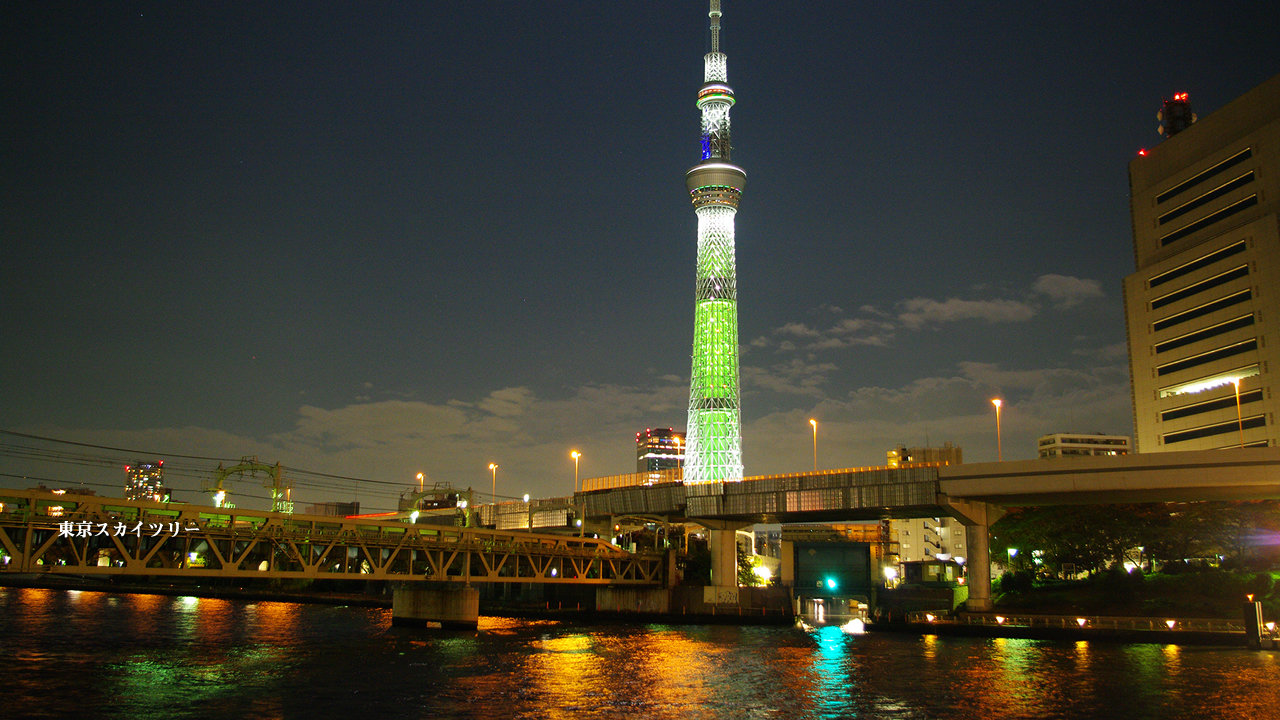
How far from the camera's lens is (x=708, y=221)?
7298 inches

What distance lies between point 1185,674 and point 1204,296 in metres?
120

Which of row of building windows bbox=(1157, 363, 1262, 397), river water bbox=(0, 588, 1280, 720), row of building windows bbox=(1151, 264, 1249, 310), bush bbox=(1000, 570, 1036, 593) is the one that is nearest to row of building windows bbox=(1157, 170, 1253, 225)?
row of building windows bbox=(1151, 264, 1249, 310)

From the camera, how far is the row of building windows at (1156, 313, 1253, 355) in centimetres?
14845

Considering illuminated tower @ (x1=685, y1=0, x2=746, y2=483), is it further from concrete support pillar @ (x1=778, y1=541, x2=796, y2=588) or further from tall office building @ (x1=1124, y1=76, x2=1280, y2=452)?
tall office building @ (x1=1124, y1=76, x2=1280, y2=452)

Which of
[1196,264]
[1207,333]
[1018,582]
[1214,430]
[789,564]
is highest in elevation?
[1196,264]

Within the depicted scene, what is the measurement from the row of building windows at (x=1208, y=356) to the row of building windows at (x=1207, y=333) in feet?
8.41

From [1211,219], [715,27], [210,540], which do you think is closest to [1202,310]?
[1211,219]

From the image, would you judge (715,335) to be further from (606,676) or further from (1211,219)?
(606,676)

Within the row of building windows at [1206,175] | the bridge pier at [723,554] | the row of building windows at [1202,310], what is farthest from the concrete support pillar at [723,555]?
the row of building windows at [1206,175]

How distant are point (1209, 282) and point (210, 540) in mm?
151930

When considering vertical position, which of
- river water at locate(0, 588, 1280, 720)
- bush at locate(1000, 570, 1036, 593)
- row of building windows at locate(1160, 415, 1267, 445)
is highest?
row of building windows at locate(1160, 415, 1267, 445)

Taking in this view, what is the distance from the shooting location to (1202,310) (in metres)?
157

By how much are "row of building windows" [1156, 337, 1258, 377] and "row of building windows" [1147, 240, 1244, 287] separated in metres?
14.1

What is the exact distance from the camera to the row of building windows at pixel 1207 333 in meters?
148
